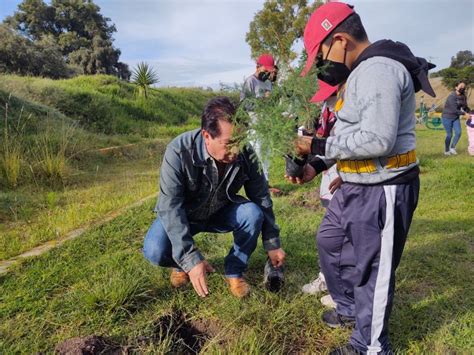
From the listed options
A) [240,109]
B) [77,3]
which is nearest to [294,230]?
[240,109]

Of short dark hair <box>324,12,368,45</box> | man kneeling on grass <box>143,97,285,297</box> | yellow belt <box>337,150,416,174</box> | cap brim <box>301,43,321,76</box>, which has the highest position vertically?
short dark hair <box>324,12,368,45</box>

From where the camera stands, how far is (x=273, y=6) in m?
18.6

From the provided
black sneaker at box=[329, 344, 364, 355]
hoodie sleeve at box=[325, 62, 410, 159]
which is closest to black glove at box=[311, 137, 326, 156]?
hoodie sleeve at box=[325, 62, 410, 159]

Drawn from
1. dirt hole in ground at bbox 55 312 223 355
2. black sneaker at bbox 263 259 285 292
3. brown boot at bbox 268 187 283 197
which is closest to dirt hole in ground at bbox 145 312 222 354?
dirt hole in ground at bbox 55 312 223 355

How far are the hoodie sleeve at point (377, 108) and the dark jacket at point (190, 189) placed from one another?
0.68 m

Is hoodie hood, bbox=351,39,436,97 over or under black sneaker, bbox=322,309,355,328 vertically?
over

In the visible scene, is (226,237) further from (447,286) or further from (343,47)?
(343,47)

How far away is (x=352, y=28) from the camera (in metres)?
1.74

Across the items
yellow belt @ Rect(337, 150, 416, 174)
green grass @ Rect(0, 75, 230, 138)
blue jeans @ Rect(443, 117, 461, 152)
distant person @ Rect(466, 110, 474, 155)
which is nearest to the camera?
yellow belt @ Rect(337, 150, 416, 174)

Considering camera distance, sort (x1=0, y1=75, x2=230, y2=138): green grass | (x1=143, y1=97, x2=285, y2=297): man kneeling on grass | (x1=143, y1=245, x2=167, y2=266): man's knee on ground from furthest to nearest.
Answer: (x1=0, y1=75, x2=230, y2=138): green grass, (x1=143, y1=245, x2=167, y2=266): man's knee on ground, (x1=143, y1=97, x2=285, y2=297): man kneeling on grass

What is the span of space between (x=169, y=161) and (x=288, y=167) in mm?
738

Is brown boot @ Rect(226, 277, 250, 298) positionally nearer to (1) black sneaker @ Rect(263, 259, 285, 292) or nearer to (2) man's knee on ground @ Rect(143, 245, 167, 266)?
(1) black sneaker @ Rect(263, 259, 285, 292)

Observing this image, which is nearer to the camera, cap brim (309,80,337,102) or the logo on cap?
the logo on cap

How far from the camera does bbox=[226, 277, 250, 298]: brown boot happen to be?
7.98 ft
